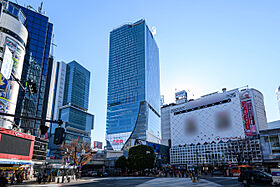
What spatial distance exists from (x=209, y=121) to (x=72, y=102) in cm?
11515

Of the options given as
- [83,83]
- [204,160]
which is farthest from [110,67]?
[204,160]

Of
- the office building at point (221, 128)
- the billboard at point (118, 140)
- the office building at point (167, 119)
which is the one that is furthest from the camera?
the office building at point (167, 119)

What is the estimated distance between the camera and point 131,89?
15262cm

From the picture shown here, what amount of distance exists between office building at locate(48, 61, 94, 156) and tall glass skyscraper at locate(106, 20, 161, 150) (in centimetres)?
3265

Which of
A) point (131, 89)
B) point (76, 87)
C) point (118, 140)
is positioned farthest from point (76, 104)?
point (118, 140)

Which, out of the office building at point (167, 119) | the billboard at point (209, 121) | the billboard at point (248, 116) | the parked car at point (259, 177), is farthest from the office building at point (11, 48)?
the office building at point (167, 119)

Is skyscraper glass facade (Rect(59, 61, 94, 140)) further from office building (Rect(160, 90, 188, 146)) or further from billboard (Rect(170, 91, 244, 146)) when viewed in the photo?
billboard (Rect(170, 91, 244, 146))

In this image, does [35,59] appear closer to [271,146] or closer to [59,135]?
[59,135]

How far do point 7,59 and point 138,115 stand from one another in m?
134

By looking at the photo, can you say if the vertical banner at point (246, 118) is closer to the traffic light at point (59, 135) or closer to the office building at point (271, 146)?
the office building at point (271, 146)

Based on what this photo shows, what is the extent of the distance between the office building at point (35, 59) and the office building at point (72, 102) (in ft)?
276

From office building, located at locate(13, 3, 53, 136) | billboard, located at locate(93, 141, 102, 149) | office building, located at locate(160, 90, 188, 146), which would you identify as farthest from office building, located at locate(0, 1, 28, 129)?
office building, located at locate(160, 90, 188, 146)

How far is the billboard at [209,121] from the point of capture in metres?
94.9

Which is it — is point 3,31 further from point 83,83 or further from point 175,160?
point 83,83
